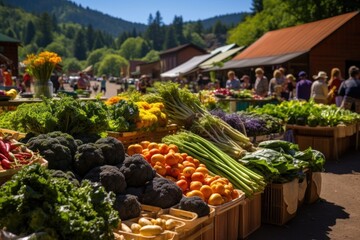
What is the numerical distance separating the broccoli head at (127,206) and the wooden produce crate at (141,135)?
6.09 ft

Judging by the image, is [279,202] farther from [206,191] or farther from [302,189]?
[206,191]

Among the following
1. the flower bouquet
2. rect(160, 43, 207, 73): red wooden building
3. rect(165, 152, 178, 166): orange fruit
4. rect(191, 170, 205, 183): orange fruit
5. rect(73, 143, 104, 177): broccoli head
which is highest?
rect(160, 43, 207, 73): red wooden building

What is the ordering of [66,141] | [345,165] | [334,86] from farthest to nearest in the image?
[334,86]
[345,165]
[66,141]

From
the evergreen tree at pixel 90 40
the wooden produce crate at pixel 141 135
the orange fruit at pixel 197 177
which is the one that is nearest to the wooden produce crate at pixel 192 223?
the orange fruit at pixel 197 177

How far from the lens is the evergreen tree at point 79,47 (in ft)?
626

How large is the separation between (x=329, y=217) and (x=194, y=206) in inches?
102

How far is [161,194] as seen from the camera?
3.62 metres

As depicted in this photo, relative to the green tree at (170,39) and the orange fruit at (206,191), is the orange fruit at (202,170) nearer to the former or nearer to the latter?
the orange fruit at (206,191)

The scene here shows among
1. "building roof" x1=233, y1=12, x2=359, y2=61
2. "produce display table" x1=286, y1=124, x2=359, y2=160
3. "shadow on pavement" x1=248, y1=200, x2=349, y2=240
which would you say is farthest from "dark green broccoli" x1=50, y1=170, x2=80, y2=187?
"building roof" x1=233, y1=12, x2=359, y2=61

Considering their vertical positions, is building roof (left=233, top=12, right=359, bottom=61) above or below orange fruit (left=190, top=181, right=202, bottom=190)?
above

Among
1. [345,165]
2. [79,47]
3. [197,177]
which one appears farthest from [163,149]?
[79,47]

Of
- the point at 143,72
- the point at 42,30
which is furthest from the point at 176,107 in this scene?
the point at 42,30

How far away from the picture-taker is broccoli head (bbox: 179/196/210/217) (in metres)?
3.53

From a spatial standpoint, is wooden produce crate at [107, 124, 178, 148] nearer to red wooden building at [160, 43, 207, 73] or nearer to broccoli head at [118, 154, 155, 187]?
broccoli head at [118, 154, 155, 187]
